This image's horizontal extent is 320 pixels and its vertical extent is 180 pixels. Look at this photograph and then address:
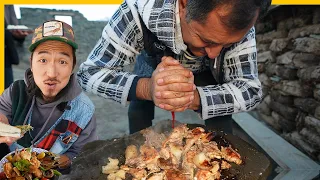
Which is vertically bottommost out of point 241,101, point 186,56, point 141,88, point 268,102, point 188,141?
point 268,102

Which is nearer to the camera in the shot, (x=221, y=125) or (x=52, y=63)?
(x=52, y=63)

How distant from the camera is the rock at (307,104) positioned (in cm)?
335

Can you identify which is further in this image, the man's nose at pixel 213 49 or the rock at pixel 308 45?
the rock at pixel 308 45

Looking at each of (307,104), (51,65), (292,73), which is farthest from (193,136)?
(292,73)

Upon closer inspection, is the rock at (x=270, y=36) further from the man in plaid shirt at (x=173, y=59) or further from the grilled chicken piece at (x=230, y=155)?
the grilled chicken piece at (x=230, y=155)

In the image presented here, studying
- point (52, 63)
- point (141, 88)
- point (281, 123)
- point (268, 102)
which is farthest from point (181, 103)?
point (268, 102)

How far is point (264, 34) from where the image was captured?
16.3 feet

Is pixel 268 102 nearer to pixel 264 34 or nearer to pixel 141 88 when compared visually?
pixel 264 34

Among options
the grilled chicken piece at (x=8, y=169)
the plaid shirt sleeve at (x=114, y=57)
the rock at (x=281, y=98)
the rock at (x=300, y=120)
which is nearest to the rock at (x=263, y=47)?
the rock at (x=281, y=98)

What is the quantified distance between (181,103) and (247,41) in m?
0.73

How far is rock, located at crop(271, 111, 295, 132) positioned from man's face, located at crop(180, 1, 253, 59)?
272cm

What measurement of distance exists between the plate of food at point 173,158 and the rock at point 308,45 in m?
2.05

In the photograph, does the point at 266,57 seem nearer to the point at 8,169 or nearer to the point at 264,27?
the point at 264,27

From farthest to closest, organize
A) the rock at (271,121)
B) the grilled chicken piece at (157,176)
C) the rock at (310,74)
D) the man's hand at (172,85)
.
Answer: the rock at (271,121) → the rock at (310,74) → the man's hand at (172,85) → the grilled chicken piece at (157,176)
